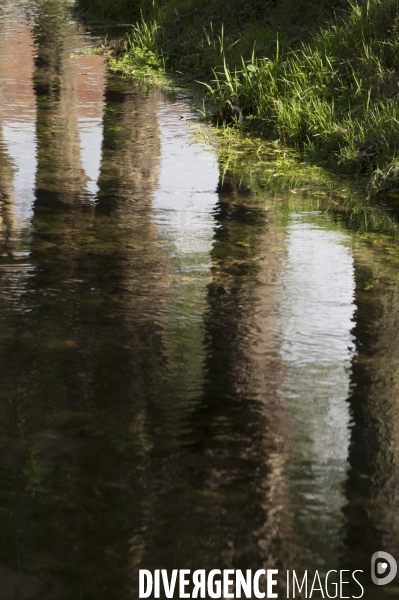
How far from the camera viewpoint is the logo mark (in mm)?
3240

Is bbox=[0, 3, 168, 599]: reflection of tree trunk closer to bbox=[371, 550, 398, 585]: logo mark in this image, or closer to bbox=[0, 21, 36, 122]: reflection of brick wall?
bbox=[371, 550, 398, 585]: logo mark

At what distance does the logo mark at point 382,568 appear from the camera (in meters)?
3.24

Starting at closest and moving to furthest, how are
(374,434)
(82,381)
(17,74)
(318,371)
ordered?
(374,434) → (82,381) → (318,371) → (17,74)

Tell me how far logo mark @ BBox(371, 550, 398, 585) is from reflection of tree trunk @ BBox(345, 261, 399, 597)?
0.03 metres

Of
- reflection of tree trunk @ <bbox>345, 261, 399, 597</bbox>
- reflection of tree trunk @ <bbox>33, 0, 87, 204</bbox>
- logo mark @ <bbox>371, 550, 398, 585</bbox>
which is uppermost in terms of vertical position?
reflection of tree trunk @ <bbox>33, 0, 87, 204</bbox>

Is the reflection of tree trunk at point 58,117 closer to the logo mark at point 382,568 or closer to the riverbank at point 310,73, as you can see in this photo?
the riverbank at point 310,73

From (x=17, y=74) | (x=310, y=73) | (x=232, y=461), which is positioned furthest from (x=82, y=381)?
(x=17, y=74)

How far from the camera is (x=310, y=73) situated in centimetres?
1043

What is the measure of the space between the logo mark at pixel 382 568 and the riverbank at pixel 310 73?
508 centimetres

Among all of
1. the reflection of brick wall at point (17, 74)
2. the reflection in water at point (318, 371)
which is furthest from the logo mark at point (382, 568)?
the reflection of brick wall at point (17, 74)

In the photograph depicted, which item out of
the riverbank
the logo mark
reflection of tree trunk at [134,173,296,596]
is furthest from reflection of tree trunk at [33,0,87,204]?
the logo mark

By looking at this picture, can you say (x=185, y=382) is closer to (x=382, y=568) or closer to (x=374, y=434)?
(x=374, y=434)

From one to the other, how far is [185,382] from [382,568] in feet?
5.19

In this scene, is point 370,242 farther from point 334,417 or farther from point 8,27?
point 8,27
